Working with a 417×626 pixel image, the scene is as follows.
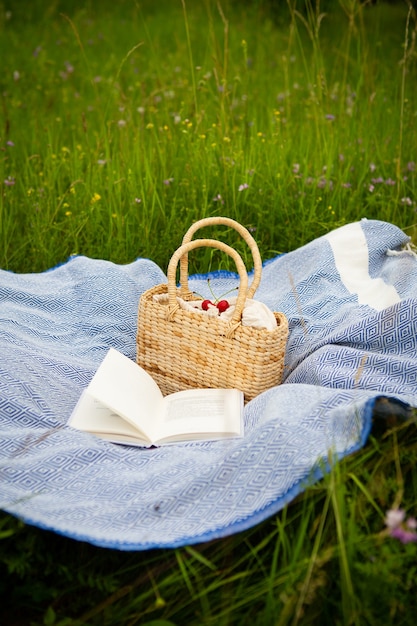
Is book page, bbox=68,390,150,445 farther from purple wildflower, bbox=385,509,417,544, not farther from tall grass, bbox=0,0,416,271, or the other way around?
tall grass, bbox=0,0,416,271

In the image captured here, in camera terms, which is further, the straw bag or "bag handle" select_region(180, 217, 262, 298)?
"bag handle" select_region(180, 217, 262, 298)

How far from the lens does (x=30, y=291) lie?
275 cm

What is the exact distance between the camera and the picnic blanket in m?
1.56

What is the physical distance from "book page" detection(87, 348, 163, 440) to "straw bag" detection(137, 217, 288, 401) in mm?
135

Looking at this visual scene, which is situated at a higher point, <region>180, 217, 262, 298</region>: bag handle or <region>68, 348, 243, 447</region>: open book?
<region>180, 217, 262, 298</region>: bag handle

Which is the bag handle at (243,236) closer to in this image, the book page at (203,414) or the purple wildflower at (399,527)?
the book page at (203,414)

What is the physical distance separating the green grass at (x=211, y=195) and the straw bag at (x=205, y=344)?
470 millimetres

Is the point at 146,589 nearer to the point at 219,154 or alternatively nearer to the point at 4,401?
the point at 4,401

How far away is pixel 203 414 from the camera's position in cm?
198

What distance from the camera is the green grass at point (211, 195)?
1417 mm

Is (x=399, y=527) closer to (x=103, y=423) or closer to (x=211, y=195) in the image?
(x=103, y=423)

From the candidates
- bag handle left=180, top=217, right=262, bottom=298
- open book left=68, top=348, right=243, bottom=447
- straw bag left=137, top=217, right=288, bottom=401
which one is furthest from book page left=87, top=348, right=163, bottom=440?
bag handle left=180, top=217, right=262, bottom=298

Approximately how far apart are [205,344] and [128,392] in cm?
31

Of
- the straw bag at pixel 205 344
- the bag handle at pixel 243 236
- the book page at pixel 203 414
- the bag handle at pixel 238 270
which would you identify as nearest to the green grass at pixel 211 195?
the book page at pixel 203 414
